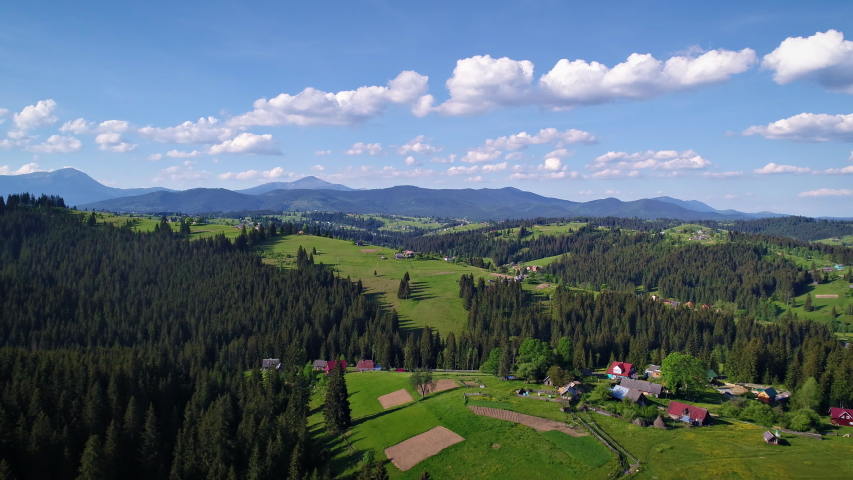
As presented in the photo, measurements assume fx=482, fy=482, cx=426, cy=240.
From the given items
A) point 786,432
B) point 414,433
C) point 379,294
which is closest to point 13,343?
point 379,294

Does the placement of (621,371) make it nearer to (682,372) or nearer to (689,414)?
(682,372)

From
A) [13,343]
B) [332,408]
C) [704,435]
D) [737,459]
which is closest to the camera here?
[737,459]

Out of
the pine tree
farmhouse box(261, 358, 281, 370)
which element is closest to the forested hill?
the pine tree

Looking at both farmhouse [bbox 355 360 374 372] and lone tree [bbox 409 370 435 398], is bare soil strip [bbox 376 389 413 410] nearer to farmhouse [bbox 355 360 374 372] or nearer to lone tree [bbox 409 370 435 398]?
lone tree [bbox 409 370 435 398]

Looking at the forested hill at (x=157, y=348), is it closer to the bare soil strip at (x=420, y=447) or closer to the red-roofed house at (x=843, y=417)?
Answer: the bare soil strip at (x=420, y=447)

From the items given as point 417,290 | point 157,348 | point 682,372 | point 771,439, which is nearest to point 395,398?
point 682,372

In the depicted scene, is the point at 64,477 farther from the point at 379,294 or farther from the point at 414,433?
the point at 379,294
